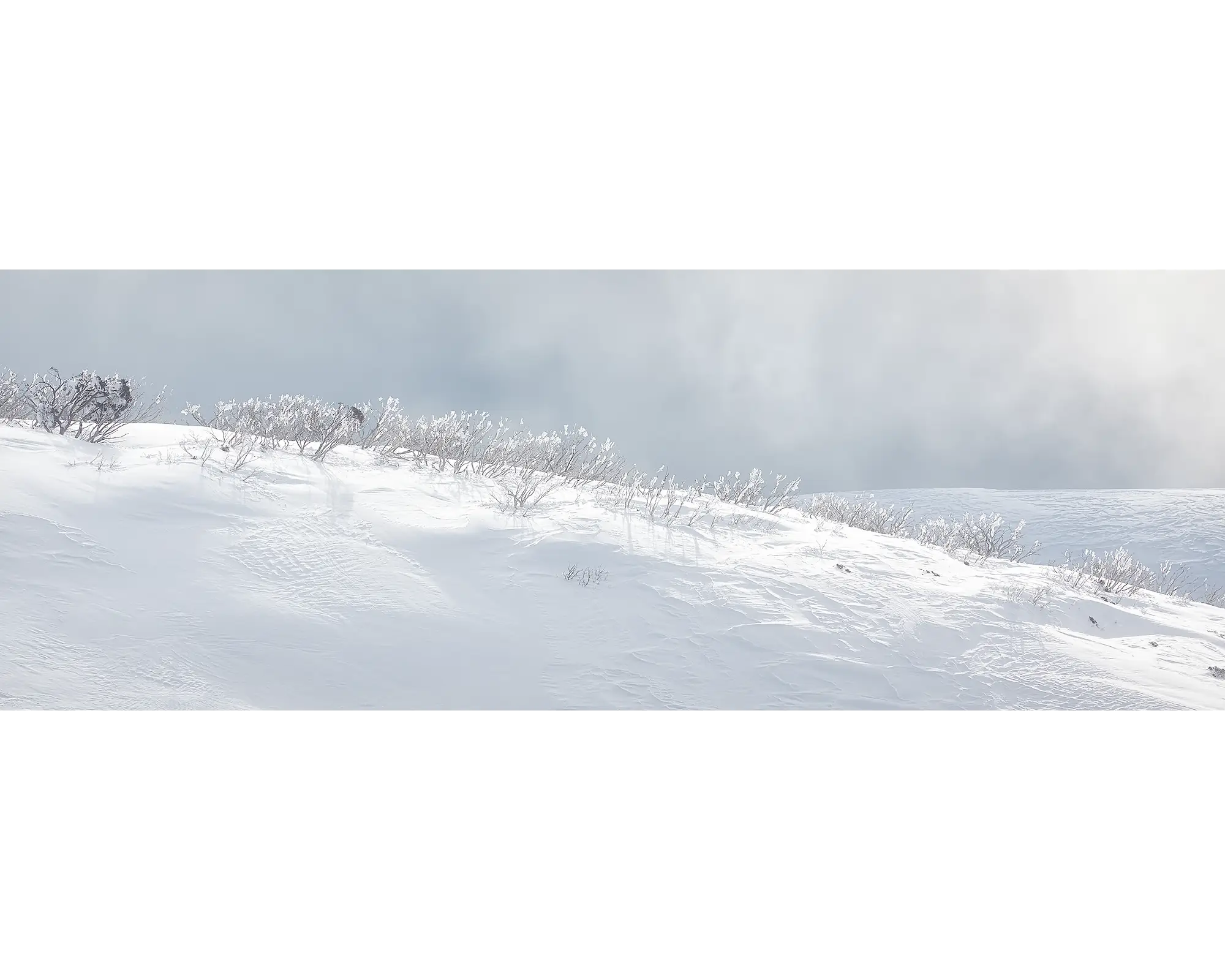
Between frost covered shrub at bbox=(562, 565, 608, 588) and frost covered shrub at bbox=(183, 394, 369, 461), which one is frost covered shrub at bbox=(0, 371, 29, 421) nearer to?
frost covered shrub at bbox=(183, 394, 369, 461)

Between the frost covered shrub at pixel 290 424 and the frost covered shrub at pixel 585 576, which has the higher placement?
the frost covered shrub at pixel 290 424

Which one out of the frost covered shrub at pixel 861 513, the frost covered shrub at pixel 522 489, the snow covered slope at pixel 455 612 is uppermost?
the frost covered shrub at pixel 522 489

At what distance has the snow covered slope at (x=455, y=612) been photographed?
271 centimetres

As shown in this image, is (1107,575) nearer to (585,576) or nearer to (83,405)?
(585,576)

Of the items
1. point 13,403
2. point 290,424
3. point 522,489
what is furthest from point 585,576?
point 13,403

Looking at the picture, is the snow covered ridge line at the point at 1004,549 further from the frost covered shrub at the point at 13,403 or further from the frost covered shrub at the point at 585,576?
the frost covered shrub at the point at 13,403

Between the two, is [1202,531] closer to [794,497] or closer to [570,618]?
[794,497]

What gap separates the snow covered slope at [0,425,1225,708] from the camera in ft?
8.90

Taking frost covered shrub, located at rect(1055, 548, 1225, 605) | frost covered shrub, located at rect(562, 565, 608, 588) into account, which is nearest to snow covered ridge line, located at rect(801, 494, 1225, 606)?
frost covered shrub, located at rect(1055, 548, 1225, 605)

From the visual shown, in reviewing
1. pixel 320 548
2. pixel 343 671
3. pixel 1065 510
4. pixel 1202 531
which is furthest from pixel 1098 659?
pixel 1065 510

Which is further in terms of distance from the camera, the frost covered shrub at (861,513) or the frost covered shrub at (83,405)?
the frost covered shrub at (861,513)

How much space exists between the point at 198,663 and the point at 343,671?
600mm

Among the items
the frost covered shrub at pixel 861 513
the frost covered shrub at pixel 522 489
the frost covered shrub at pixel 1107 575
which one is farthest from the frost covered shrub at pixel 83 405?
the frost covered shrub at pixel 1107 575

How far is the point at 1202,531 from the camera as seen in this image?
422 inches
